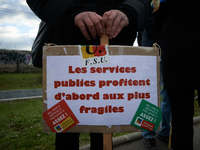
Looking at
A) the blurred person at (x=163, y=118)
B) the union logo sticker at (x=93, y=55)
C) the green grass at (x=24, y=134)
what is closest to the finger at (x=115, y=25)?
the union logo sticker at (x=93, y=55)

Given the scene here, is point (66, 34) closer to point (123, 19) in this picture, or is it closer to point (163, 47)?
point (123, 19)

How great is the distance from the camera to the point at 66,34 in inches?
44.4

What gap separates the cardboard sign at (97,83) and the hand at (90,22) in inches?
3.9

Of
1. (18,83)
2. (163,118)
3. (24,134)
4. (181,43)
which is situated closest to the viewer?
(181,43)

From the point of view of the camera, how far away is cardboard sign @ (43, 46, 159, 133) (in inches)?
37.1

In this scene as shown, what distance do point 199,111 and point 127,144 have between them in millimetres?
2363

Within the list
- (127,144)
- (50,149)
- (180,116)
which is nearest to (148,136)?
(127,144)

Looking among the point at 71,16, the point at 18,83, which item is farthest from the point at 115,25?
the point at 18,83

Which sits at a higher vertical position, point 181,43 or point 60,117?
point 181,43

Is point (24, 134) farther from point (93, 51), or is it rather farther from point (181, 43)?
point (181, 43)

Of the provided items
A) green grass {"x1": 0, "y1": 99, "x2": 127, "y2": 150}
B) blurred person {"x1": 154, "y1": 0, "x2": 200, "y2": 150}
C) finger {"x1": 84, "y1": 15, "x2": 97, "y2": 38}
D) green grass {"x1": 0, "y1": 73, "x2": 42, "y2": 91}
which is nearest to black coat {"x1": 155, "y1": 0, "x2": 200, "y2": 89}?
blurred person {"x1": 154, "y1": 0, "x2": 200, "y2": 150}

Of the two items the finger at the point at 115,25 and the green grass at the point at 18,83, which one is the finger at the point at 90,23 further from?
the green grass at the point at 18,83

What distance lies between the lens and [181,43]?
1.19 metres

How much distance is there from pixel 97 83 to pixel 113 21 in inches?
14.5
